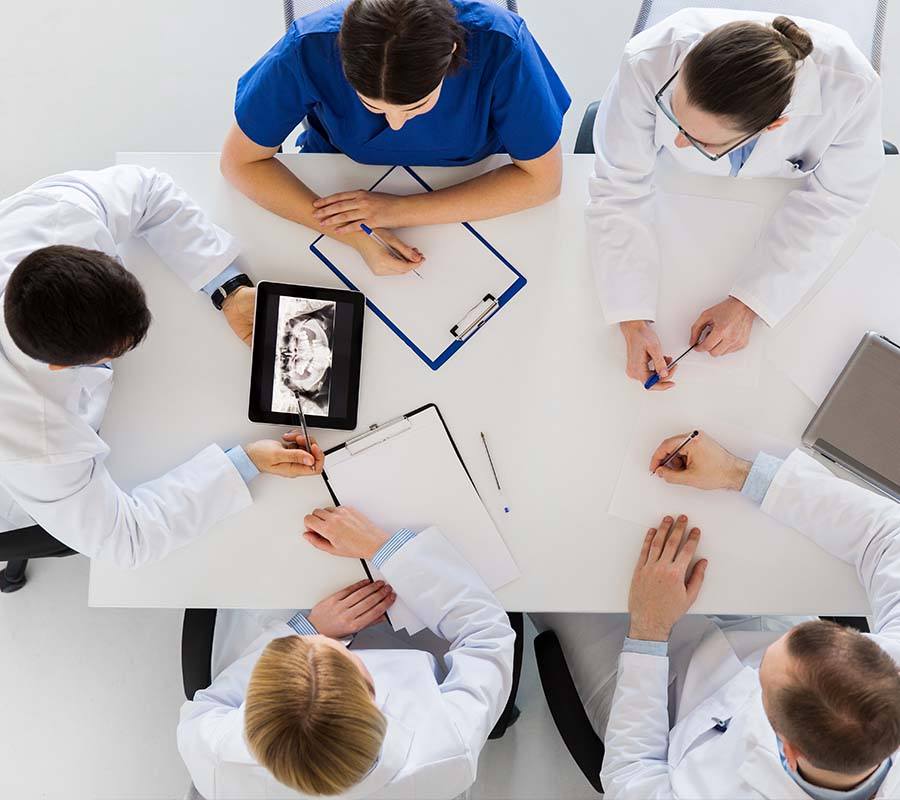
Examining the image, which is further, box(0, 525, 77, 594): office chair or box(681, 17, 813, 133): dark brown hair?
box(0, 525, 77, 594): office chair

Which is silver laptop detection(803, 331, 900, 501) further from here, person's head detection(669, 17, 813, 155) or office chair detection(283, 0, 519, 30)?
office chair detection(283, 0, 519, 30)

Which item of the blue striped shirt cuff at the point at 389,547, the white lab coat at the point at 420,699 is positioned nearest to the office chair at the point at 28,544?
the white lab coat at the point at 420,699

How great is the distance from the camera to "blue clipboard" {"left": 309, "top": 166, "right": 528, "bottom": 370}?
144 centimetres

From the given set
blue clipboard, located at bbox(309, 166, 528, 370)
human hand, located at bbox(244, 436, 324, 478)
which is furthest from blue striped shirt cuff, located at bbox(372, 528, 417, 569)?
blue clipboard, located at bbox(309, 166, 528, 370)

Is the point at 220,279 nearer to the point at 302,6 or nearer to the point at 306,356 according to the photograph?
the point at 306,356

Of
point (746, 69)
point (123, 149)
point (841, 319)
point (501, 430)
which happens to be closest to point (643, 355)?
point (501, 430)

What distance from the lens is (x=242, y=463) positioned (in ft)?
4.52

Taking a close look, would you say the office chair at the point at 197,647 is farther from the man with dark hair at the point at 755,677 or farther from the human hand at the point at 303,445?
the human hand at the point at 303,445

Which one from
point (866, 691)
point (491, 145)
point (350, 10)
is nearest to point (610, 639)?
point (866, 691)

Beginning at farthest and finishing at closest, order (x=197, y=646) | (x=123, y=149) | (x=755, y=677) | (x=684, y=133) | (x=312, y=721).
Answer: (x=123, y=149)
(x=197, y=646)
(x=755, y=677)
(x=684, y=133)
(x=312, y=721)

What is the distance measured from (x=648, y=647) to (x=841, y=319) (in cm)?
70

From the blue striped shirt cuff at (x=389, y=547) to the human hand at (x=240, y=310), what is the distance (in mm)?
449

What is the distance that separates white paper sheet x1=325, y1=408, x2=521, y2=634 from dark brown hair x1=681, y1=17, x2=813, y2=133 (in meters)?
0.69

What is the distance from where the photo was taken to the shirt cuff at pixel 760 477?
1390 mm
